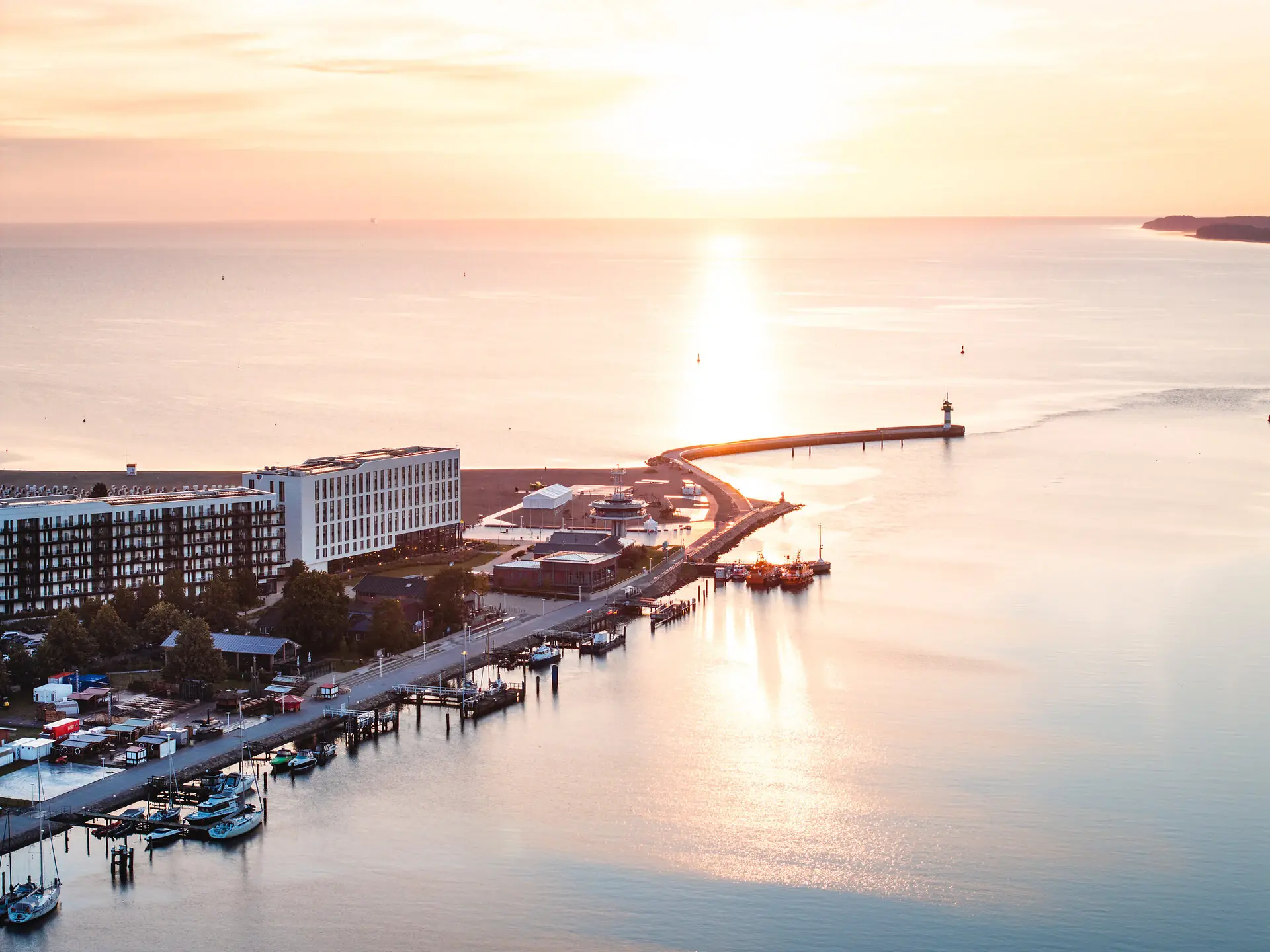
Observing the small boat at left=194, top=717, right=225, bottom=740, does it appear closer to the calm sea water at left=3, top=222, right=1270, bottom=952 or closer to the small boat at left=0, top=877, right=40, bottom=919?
the calm sea water at left=3, top=222, right=1270, bottom=952

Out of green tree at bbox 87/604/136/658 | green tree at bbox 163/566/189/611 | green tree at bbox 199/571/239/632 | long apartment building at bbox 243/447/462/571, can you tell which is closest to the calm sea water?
green tree at bbox 199/571/239/632

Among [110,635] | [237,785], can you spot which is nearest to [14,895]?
[237,785]

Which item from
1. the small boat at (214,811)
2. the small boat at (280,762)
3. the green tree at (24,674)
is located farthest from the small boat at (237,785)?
the green tree at (24,674)

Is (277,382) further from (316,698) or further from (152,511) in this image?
(316,698)

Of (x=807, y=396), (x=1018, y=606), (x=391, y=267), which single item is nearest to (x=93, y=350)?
(x=807, y=396)

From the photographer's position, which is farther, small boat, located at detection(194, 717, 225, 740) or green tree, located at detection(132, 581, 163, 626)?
green tree, located at detection(132, 581, 163, 626)

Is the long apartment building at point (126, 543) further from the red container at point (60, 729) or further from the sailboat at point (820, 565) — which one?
the sailboat at point (820, 565)
